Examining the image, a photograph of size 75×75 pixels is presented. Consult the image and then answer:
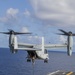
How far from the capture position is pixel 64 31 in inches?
2522

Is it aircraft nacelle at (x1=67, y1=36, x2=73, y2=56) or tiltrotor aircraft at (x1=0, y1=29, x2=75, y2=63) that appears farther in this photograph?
aircraft nacelle at (x1=67, y1=36, x2=73, y2=56)

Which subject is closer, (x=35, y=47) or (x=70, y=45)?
(x=35, y=47)

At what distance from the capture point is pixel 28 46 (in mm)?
60750

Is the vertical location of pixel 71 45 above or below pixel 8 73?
above

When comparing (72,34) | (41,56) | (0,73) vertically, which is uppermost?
(72,34)

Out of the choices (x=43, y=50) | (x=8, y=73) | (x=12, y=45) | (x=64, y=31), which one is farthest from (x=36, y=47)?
(x=8, y=73)

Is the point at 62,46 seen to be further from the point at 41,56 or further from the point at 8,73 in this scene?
the point at 8,73

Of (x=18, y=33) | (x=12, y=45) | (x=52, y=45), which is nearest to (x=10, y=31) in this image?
(x=18, y=33)

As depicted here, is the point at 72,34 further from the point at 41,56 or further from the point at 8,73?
the point at 8,73

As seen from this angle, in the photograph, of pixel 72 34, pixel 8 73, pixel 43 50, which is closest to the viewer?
pixel 43 50

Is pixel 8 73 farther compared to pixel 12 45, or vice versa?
pixel 8 73

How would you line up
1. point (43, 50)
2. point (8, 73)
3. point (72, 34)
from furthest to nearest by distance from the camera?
point (8, 73) < point (72, 34) < point (43, 50)

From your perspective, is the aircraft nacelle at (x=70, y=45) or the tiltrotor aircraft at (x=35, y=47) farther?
the aircraft nacelle at (x=70, y=45)

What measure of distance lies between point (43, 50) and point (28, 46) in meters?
4.33
